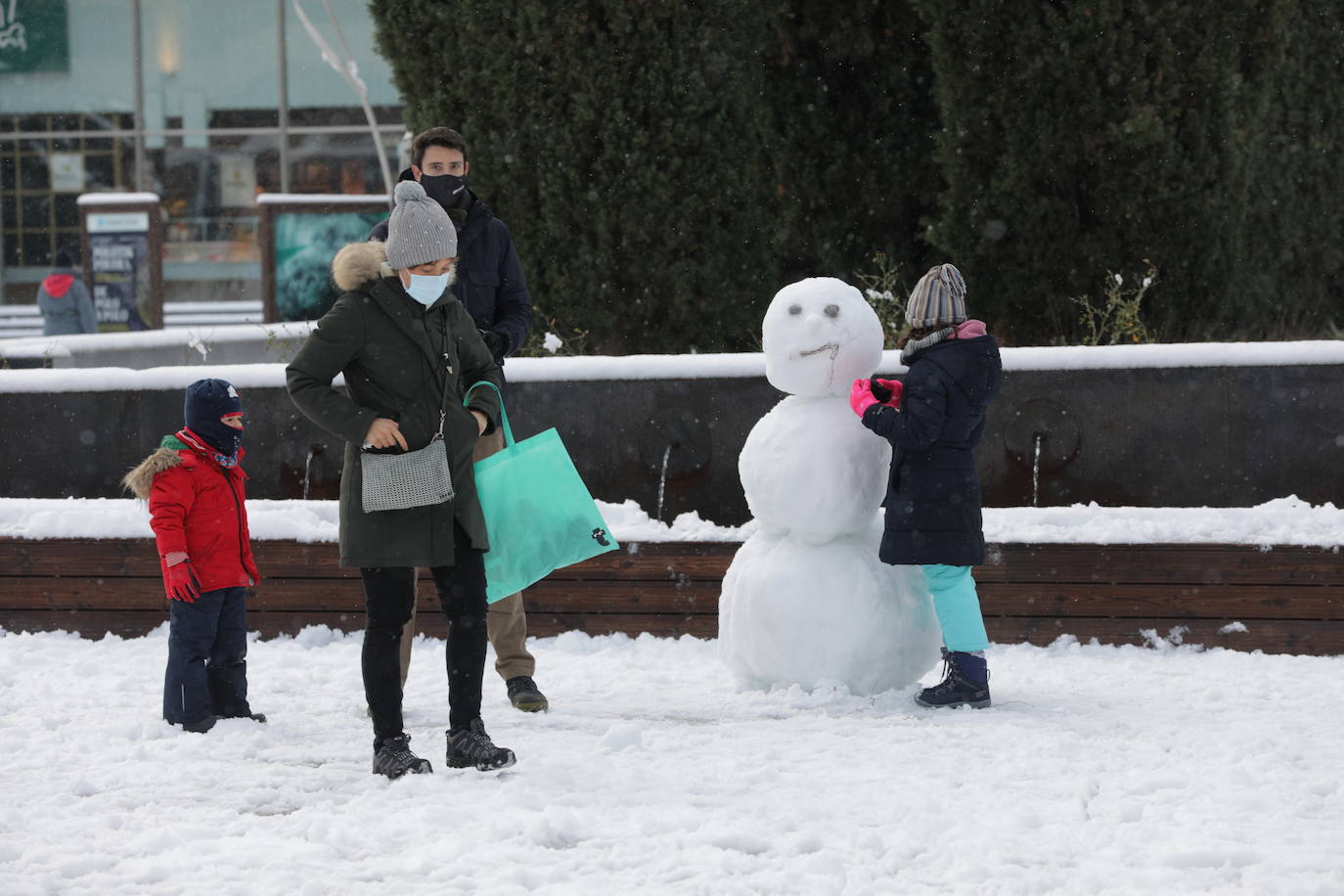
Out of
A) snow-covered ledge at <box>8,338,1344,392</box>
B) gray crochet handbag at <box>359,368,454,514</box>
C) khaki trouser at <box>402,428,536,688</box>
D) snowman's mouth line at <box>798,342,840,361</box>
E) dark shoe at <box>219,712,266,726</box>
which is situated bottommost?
dark shoe at <box>219,712,266,726</box>

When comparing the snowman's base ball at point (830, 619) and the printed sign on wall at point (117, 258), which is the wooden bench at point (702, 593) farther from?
the printed sign on wall at point (117, 258)

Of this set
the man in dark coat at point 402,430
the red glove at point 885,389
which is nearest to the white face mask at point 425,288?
the man in dark coat at point 402,430

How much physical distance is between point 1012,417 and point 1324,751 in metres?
2.85

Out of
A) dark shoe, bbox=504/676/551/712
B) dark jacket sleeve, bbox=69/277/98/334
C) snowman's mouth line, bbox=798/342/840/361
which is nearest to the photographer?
dark shoe, bbox=504/676/551/712

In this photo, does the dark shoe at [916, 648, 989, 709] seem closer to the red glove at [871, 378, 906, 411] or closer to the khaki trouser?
the red glove at [871, 378, 906, 411]

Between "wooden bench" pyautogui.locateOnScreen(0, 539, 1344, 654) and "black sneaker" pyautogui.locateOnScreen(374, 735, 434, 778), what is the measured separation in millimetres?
2177

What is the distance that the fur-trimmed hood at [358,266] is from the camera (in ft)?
15.1

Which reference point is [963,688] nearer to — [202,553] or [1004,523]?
[1004,523]

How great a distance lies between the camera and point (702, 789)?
442cm

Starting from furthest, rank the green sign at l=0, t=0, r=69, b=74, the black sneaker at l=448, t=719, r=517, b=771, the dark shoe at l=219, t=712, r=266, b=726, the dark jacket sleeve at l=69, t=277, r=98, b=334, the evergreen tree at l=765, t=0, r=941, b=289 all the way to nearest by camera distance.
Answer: the green sign at l=0, t=0, r=69, b=74 < the dark jacket sleeve at l=69, t=277, r=98, b=334 < the evergreen tree at l=765, t=0, r=941, b=289 < the dark shoe at l=219, t=712, r=266, b=726 < the black sneaker at l=448, t=719, r=517, b=771

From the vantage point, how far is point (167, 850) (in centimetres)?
391

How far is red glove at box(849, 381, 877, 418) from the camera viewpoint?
18.0ft

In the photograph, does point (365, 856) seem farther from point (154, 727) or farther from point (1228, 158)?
point (1228, 158)

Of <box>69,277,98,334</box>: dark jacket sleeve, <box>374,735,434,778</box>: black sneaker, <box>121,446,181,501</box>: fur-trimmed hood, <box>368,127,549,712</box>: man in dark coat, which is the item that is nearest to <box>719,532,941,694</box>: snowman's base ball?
<box>368,127,549,712</box>: man in dark coat
